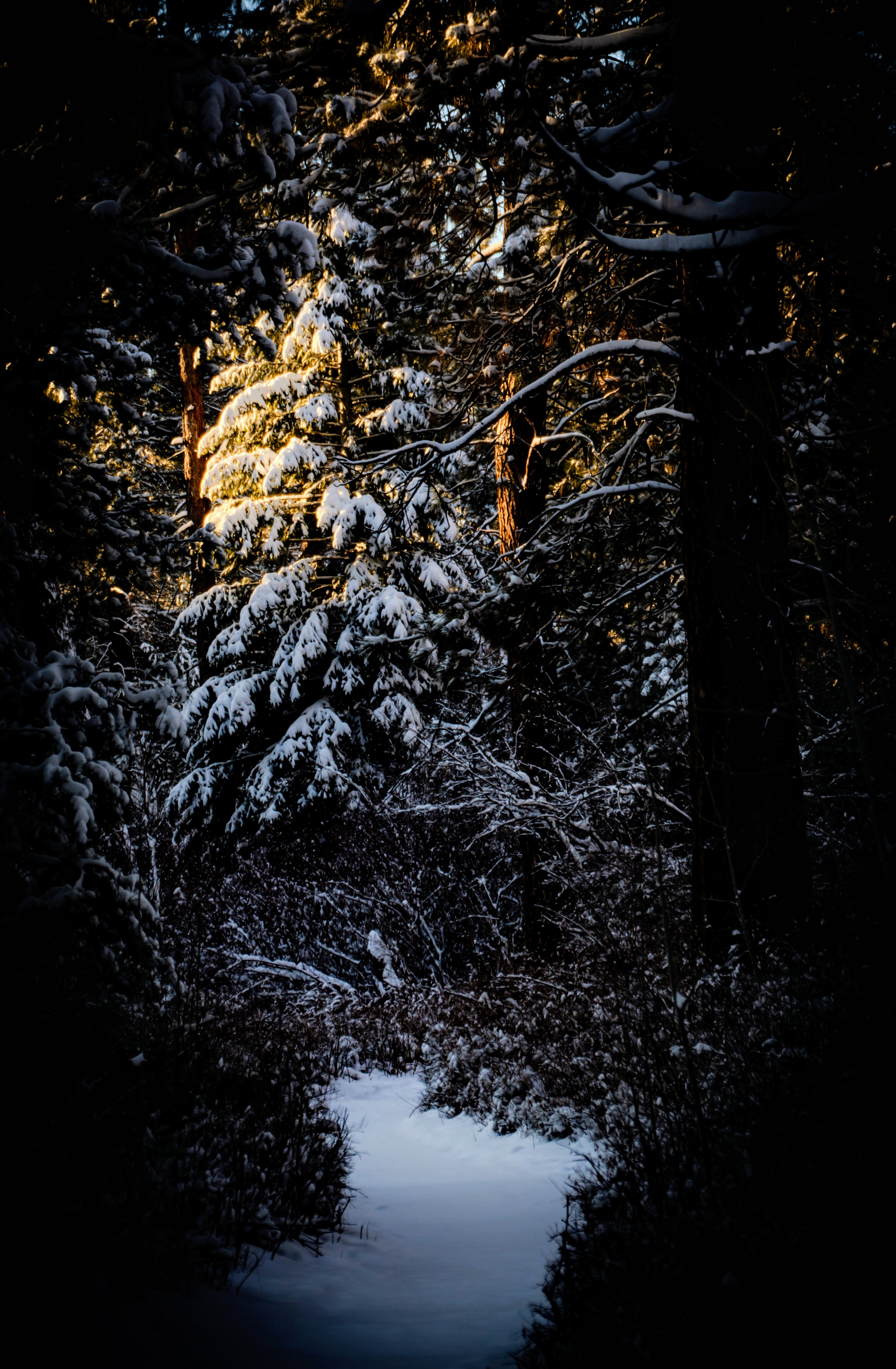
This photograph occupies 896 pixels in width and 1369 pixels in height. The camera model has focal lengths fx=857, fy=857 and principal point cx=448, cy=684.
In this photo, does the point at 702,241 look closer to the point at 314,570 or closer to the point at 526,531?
the point at 526,531

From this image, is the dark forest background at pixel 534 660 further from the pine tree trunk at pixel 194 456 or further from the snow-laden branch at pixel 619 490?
the pine tree trunk at pixel 194 456

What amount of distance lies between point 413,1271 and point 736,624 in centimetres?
436

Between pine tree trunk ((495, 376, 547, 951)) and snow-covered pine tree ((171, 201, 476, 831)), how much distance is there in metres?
1.94

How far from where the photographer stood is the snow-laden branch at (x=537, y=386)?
6805 millimetres

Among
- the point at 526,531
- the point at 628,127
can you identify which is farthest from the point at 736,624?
the point at 526,531

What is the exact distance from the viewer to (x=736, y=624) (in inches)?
235

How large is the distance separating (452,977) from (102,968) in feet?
21.6

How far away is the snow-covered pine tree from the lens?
1195cm

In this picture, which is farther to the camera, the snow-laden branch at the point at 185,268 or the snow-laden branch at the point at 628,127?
the snow-laden branch at the point at 628,127

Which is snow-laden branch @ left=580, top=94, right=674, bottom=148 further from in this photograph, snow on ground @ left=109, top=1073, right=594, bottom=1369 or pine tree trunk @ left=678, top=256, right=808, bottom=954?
snow on ground @ left=109, top=1073, right=594, bottom=1369

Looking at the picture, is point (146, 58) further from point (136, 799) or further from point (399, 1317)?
point (136, 799)

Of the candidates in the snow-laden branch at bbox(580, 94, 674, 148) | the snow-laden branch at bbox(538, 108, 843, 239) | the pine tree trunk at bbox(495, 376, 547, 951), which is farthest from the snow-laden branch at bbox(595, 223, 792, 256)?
the pine tree trunk at bbox(495, 376, 547, 951)

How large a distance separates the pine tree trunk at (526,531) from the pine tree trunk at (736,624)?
2.91 meters

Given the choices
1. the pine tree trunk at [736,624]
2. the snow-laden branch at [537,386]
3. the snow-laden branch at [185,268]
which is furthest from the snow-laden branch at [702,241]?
the snow-laden branch at [185,268]
